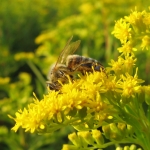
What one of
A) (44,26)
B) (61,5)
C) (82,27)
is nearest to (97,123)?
(82,27)

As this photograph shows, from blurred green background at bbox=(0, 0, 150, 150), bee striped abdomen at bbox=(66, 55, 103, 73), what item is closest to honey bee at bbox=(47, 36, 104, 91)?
bee striped abdomen at bbox=(66, 55, 103, 73)

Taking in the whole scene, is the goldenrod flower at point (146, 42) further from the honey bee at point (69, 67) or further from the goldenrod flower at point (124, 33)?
the honey bee at point (69, 67)

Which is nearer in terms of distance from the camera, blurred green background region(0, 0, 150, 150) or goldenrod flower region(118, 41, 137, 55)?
goldenrod flower region(118, 41, 137, 55)

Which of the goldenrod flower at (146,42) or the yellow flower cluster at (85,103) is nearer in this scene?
the yellow flower cluster at (85,103)

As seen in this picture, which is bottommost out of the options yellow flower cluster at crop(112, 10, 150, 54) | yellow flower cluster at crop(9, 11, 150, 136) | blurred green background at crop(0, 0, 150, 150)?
yellow flower cluster at crop(9, 11, 150, 136)

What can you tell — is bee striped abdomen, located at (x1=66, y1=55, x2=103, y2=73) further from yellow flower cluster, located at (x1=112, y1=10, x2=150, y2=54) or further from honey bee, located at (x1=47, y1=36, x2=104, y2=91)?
yellow flower cluster, located at (x1=112, y1=10, x2=150, y2=54)

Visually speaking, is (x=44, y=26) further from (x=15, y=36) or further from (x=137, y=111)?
(x=137, y=111)

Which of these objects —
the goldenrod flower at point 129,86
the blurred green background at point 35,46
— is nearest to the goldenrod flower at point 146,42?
the goldenrod flower at point 129,86
